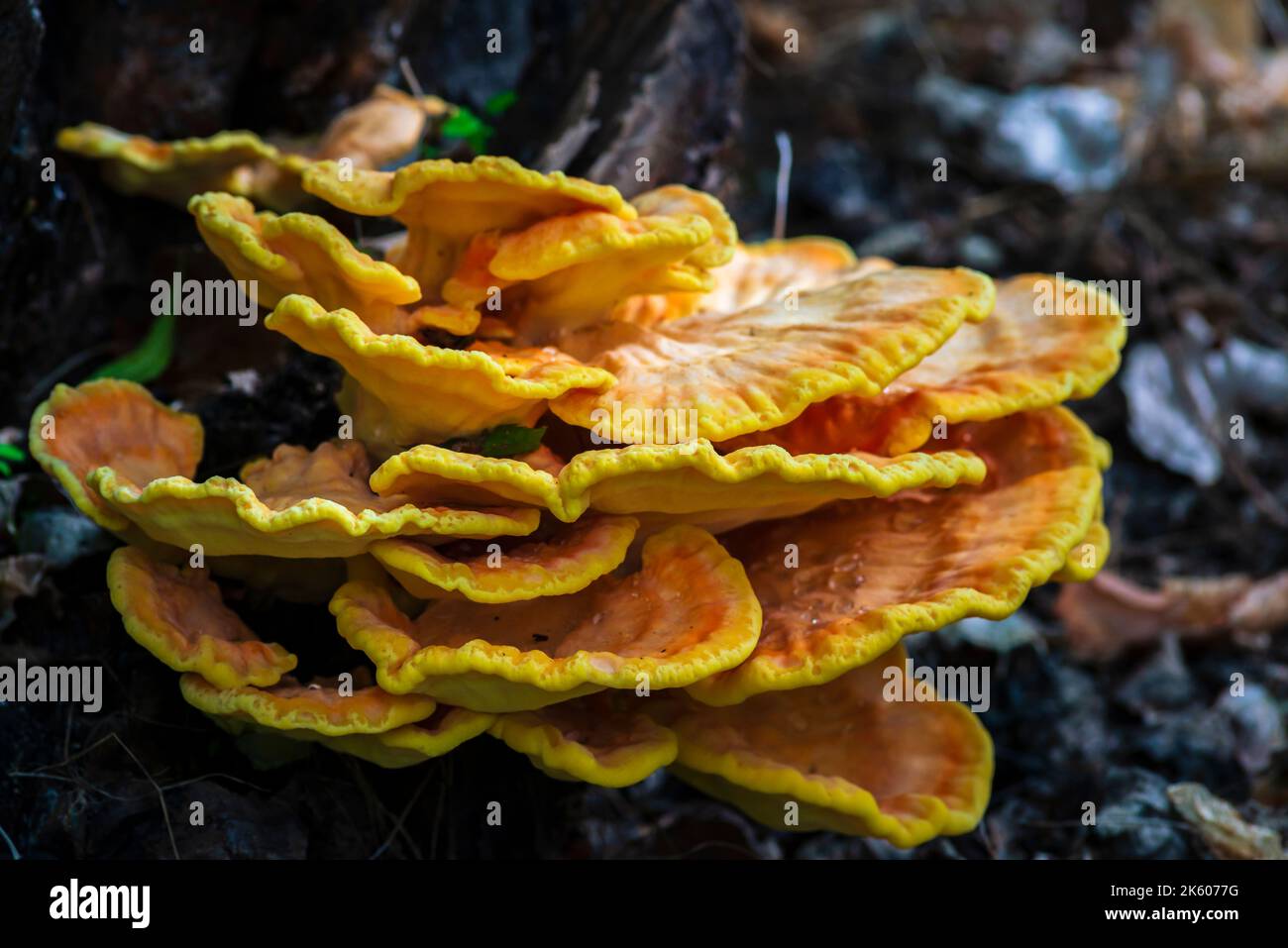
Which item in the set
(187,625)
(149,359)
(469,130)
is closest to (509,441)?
(187,625)

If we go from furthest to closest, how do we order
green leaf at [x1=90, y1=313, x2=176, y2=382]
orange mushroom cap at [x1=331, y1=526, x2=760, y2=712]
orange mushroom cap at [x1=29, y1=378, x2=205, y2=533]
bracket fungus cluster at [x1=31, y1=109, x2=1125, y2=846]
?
green leaf at [x1=90, y1=313, x2=176, y2=382]
orange mushroom cap at [x1=29, y1=378, x2=205, y2=533]
bracket fungus cluster at [x1=31, y1=109, x2=1125, y2=846]
orange mushroom cap at [x1=331, y1=526, x2=760, y2=712]

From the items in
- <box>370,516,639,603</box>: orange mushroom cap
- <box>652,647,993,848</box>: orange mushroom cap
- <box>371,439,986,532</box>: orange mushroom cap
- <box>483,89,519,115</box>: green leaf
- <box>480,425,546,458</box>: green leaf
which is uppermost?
<box>483,89,519,115</box>: green leaf

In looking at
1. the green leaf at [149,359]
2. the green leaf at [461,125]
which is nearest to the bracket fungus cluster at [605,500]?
the green leaf at [149,359]

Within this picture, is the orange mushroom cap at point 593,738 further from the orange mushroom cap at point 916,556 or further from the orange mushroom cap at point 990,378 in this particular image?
the orange mushroom cap at point 990,378

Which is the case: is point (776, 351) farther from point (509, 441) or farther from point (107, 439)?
point (107, 439)

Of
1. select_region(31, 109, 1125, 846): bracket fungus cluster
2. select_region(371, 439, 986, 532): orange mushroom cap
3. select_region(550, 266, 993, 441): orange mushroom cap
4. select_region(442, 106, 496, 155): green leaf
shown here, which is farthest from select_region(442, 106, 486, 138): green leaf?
select_region(371, 439, 986, 532): orange mushroom cap

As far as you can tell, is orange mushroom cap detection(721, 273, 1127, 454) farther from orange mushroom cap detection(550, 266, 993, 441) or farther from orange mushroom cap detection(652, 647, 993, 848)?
orange mushroom cap detection(652, 647, 993, 848)
